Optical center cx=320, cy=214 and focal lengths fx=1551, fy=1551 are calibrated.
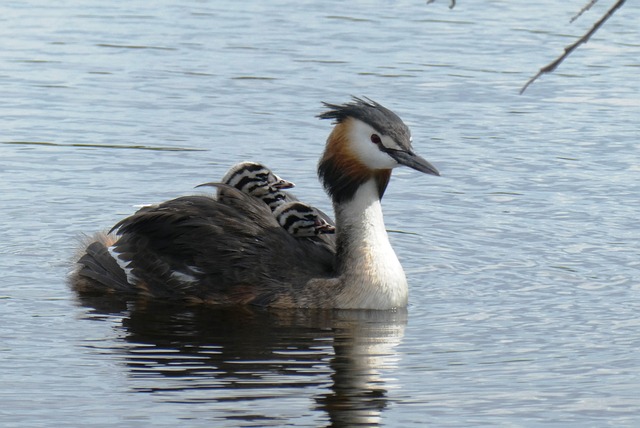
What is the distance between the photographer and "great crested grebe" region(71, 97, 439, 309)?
1074cm

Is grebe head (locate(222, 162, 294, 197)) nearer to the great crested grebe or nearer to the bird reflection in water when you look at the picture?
the great crested grebe

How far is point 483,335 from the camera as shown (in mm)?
10000

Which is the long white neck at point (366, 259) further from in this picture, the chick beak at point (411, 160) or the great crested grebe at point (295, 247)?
the chick beak at point (411, 160)

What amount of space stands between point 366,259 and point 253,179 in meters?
1.04

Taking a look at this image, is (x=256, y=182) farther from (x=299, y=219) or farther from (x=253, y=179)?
(x=299, y=219)

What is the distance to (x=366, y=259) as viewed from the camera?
10.8 m

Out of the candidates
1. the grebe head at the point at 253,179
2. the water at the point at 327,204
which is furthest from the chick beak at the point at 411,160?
the water at the point at 327,204

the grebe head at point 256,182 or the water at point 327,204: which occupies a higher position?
the grebe head at point 256,182

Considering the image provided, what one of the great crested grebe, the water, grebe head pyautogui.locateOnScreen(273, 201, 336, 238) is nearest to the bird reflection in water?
the water

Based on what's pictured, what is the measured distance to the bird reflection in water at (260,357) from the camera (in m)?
8.60

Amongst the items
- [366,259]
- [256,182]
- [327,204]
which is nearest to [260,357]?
[366,259]

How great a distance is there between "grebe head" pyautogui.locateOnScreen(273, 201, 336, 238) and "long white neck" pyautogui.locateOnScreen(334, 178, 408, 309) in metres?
0.18

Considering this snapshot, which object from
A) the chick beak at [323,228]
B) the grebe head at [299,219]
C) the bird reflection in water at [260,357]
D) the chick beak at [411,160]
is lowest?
the bird reflection in water at [260,357]

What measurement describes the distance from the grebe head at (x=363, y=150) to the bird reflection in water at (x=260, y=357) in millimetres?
952
